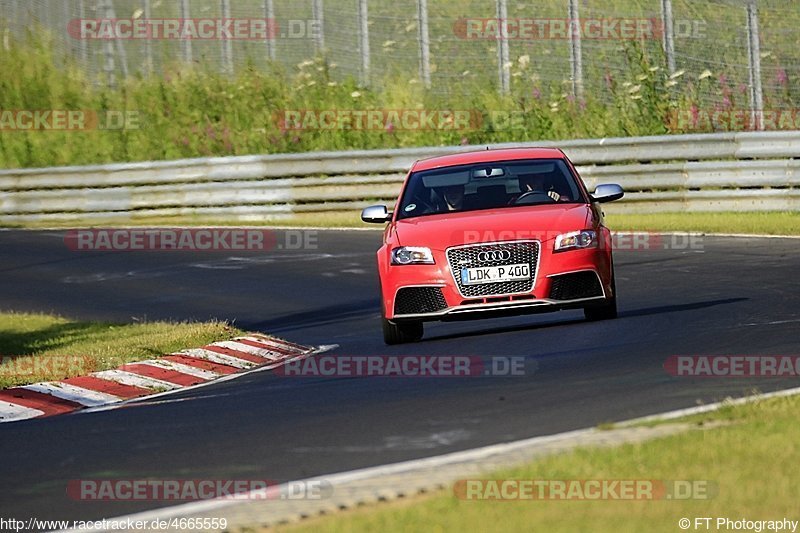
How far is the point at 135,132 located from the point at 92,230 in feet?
31.1

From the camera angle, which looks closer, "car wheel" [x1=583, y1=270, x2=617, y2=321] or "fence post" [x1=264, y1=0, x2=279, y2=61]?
"car wheel" [x1=583, y1=270, x2=617, y2=321]

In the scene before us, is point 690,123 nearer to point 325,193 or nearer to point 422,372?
point 325,193

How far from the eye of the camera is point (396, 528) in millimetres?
6344

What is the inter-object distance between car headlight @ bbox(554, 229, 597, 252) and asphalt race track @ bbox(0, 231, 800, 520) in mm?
729

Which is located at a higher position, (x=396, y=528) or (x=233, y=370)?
(x=396, y=528)

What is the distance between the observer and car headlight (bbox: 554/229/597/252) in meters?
13.6

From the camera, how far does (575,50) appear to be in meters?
29.3

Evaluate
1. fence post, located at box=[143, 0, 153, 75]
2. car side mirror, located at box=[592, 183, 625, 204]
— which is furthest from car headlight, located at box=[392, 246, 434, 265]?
fence post, located at box=[143, 0, 153, 75]

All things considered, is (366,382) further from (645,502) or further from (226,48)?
(226,48)

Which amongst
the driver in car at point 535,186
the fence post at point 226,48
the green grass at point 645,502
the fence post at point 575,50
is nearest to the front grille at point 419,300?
the driver in car at point 535,186

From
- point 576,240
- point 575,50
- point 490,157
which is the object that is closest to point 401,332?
point 576,240

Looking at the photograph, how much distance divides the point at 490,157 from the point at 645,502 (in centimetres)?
886

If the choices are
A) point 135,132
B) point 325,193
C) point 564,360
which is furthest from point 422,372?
point 135,132

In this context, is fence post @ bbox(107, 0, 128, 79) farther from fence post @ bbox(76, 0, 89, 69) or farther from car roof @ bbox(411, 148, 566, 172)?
car roof @ bbox(411, 148, 566, 172)
